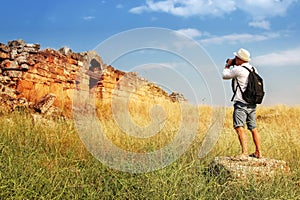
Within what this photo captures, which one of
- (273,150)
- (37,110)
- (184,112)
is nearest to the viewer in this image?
(273,150)

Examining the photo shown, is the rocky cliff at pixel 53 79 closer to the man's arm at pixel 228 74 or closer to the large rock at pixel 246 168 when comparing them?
the man's arm at pixel 228 74

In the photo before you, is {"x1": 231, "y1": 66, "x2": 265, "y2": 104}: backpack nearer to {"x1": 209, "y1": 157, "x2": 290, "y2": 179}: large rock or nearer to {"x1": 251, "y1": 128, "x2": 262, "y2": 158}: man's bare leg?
{"x1": 251, "y1": 128, "x2": 262, "y2": 158}: man's bare leg

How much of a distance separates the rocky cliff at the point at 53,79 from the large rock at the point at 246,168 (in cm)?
518

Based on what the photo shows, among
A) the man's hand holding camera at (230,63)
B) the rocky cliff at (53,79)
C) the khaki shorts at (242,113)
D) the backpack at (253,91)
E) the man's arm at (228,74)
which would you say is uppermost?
the rocky cliff at (53,79)

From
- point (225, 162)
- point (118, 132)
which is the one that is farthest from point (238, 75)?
point (118, 132)

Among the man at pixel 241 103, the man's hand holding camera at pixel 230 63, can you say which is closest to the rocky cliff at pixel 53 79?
the man's hand holding camera at pixel 230 63

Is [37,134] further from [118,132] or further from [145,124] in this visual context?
[145,124]

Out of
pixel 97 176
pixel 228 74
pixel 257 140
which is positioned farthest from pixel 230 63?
pixel 97 176

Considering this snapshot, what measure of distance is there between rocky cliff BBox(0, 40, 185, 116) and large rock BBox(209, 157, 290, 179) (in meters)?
5.18

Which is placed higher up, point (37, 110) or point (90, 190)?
point (37, 110)

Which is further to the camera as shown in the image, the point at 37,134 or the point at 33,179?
the point at 37,134

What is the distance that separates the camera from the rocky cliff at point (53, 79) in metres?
11.0

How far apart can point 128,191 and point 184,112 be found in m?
4.64

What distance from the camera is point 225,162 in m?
5.12
